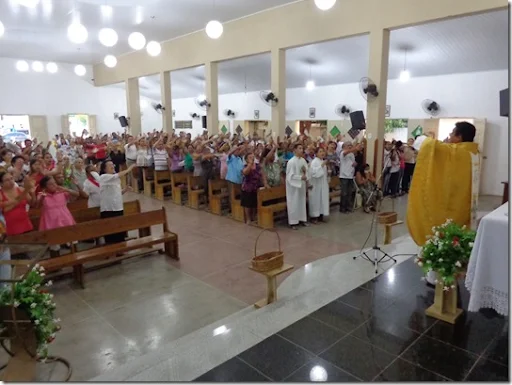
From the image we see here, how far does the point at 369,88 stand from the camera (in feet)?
25.6

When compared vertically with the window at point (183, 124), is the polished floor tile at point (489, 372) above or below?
below

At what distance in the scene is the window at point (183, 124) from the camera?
2011 centimetres

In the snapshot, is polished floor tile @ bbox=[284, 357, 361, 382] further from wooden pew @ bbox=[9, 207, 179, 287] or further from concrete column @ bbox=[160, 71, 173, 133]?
concrete column @ bbox=[160, 71, 173, 133]

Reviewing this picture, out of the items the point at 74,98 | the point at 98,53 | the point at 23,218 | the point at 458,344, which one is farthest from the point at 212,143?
the point at 74,98

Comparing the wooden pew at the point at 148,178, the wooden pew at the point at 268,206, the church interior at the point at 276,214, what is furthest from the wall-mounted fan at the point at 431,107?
the wooden pew at the point at 148,178

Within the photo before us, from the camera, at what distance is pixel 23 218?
14.5 ft

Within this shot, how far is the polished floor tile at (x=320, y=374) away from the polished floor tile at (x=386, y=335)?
1.42 ft

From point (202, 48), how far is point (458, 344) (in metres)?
10.6

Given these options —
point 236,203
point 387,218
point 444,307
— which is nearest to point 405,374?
point 444,307

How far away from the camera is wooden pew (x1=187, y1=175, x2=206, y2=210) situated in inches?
331

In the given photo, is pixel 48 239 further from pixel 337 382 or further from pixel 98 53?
pixel 98 53

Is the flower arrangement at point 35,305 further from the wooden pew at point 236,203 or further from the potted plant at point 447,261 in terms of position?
the wooden pew at point 236,203

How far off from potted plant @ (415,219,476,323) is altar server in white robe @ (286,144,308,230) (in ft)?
12.1

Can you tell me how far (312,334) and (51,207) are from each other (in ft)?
11.5
